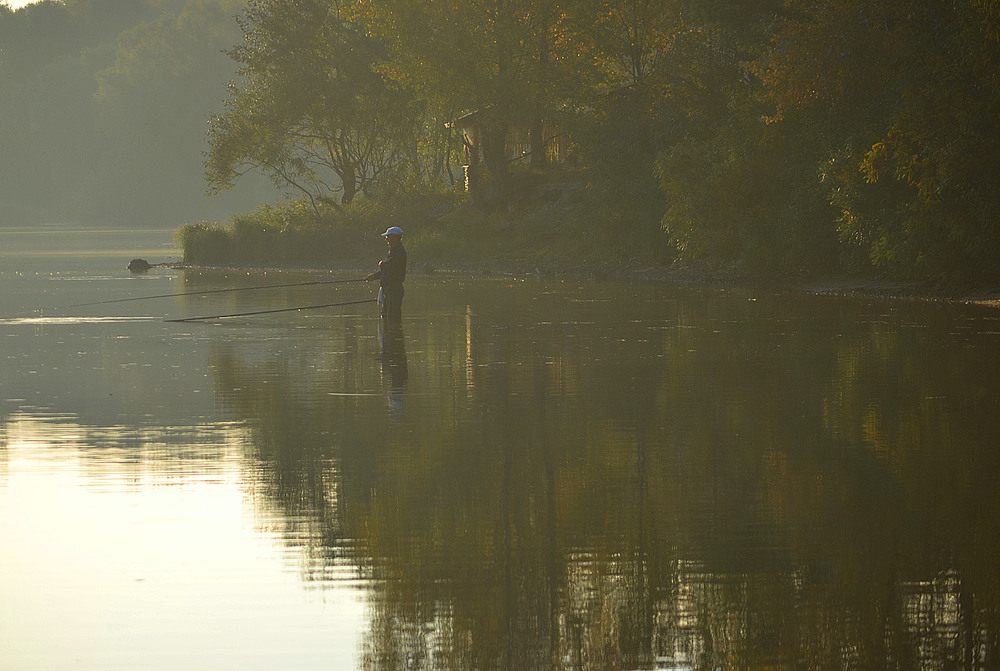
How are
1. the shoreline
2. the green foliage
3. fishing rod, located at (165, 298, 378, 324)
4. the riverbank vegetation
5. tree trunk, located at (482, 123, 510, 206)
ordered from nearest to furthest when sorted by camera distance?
the riverbank vegetation < fishing rod, located at (165, 298, 378, 324) < the shoreline < tree trunk, located at (482, 123, 510, 206) < the green foliage

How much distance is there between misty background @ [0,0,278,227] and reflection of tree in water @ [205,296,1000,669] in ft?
434

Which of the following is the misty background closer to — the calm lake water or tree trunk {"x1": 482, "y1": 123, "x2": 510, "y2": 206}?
tree trunk {"x1": 482, "y1": 123, "x2": 510, "y2": 206}

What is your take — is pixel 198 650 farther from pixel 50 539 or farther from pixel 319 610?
pixel 50 539

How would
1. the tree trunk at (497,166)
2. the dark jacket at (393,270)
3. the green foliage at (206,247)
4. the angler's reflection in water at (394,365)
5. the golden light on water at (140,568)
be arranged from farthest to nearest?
1. the green foliage at (206,247)
2. the tree trunk at (497,166)
3. the dark jacket at (393,270)
4. the angler's reflection in water at (394,365)
5. the golden light on water at (140,568)

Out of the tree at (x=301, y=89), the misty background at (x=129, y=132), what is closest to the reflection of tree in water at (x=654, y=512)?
the tree at (x=301, y=89)

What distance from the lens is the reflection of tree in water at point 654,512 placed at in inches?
297

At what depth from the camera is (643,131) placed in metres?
45.2

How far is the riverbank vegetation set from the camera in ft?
97.6

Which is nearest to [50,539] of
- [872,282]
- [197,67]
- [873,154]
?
[873,154]

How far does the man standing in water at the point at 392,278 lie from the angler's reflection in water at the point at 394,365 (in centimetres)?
75

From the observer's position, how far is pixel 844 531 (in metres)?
9.80

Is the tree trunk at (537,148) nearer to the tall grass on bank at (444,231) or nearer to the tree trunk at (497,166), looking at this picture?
the tall grass on bank at (444,231)

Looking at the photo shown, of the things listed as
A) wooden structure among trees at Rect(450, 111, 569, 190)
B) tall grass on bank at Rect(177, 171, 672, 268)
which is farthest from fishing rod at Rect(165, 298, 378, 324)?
wooden structure among trees at Rect(450, 111, 569, 190)

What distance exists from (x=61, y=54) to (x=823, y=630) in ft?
592
